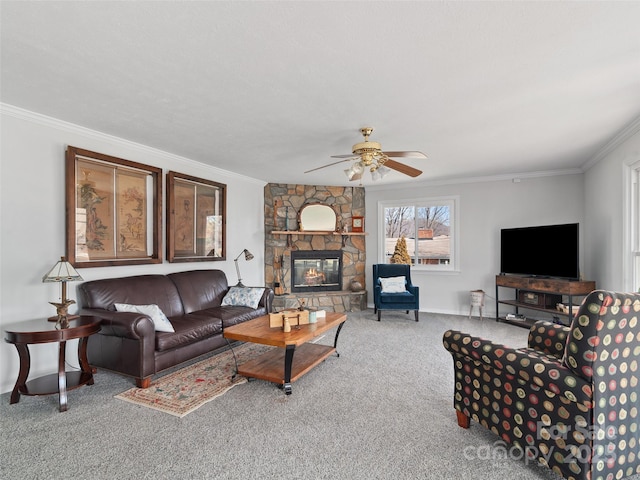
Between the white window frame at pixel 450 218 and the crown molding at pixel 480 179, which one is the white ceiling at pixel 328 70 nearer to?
the crown molding at pixel 480 179

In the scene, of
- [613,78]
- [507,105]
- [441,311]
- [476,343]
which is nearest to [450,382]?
[476,343]

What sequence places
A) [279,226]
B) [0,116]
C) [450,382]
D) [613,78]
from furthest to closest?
[279,226], [450,382], [0,116], [613,78]

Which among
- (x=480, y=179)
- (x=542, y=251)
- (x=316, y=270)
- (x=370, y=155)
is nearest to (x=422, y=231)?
(x=480, y=179)

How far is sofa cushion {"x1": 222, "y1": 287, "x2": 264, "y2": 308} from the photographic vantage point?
14.7 ft

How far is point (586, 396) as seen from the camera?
155 centimetres

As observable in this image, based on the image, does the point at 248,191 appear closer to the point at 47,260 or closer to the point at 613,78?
the point at 47,260

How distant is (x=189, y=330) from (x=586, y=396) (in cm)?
312

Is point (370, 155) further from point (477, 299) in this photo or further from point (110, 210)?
point (477, 299)

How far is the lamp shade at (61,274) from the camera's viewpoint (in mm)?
2777

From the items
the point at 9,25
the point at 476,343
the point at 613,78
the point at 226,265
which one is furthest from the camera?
the point at 226,265

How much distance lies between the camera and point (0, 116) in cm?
288

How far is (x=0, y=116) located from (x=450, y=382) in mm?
4509

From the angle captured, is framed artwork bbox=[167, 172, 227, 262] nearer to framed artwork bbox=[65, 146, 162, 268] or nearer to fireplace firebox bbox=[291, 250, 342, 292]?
framed artwork bbox=[65, 146, 162, 268]

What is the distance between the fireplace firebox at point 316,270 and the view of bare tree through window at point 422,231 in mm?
1041
